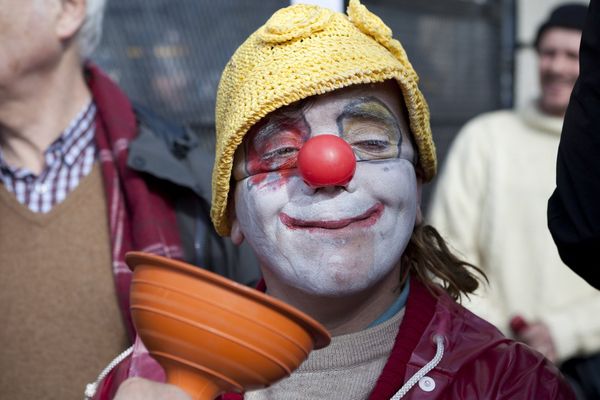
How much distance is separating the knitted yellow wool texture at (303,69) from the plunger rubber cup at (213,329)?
1.36 feet

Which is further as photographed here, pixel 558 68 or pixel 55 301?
pixel 558 68

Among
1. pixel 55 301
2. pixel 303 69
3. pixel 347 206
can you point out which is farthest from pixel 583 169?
pixel 55 301

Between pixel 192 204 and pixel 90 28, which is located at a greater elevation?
pixel 90 28

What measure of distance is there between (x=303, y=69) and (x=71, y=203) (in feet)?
3.12

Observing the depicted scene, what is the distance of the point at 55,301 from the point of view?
2354mm

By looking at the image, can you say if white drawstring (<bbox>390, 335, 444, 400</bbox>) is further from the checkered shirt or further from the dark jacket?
the checkered shirt

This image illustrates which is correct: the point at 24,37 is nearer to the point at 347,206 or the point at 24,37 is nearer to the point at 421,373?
the point at 347,206

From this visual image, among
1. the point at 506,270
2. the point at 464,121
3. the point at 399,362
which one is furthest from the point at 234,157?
the point at 464,121

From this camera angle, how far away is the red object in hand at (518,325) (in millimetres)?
3049

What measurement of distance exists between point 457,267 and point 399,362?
357mm

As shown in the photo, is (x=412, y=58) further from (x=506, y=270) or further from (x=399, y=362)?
(x=399, y=362)

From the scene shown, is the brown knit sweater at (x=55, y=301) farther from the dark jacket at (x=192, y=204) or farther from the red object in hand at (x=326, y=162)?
the red object in hand at (x=326, y=162)

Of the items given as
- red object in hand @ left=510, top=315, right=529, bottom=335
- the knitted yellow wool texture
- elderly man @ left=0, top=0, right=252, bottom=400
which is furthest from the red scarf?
red object in hand @ left=510, top=315, right=529, bottom=335

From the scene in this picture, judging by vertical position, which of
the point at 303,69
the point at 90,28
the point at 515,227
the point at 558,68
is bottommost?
the point at 515,227
